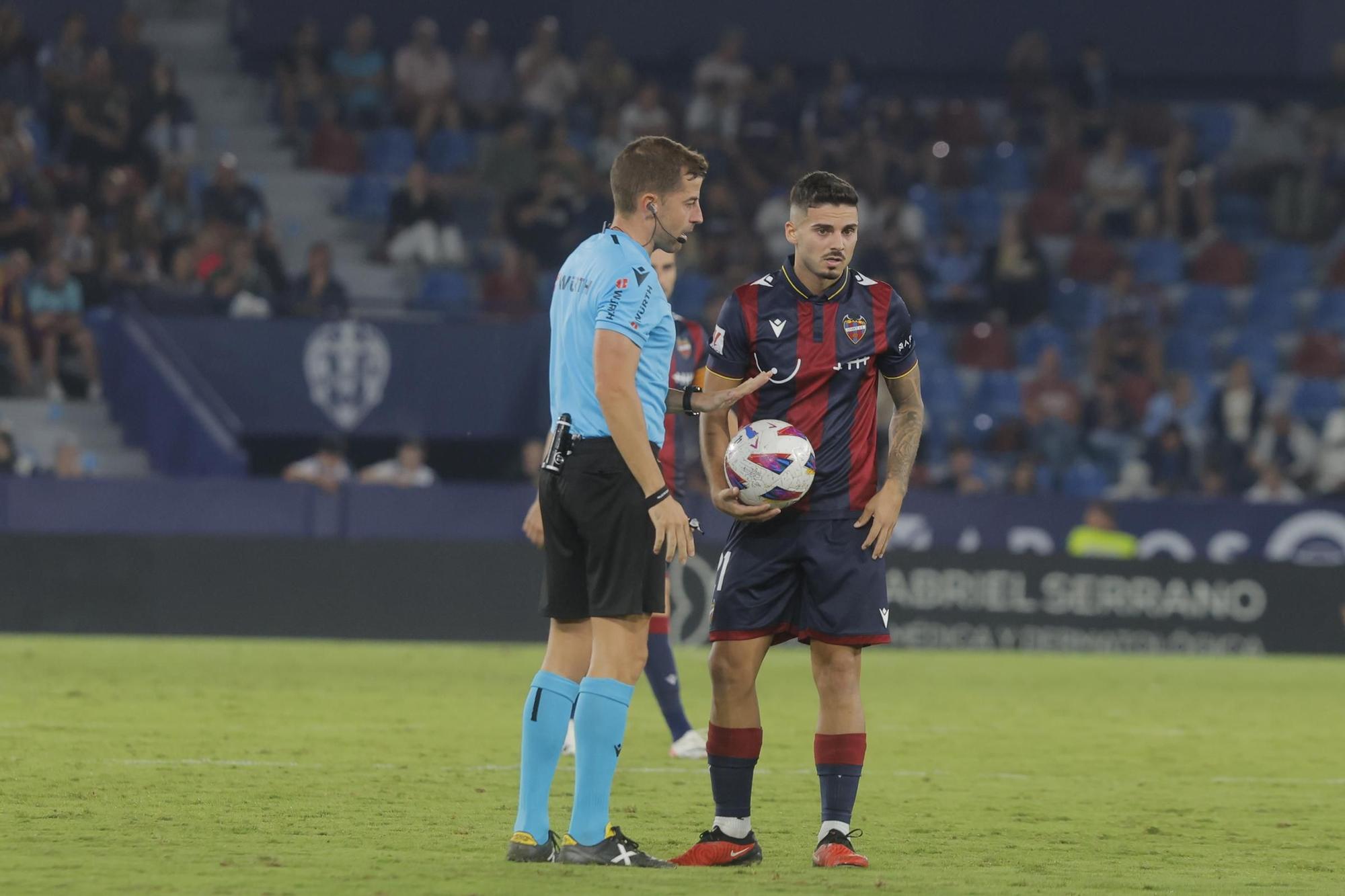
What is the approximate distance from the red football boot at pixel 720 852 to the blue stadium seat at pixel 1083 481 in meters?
14.2

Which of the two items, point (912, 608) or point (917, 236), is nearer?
point (912, 608)

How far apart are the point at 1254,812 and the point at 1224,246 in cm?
1672

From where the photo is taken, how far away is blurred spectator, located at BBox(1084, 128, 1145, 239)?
957 inches

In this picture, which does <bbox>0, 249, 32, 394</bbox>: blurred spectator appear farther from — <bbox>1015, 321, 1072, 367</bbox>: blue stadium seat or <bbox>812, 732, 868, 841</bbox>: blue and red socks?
<bbox>812, 732, 868, 841</bbox>: blue and red socks

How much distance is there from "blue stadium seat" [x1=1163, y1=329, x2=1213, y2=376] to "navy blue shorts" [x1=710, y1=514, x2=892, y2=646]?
1667 centimetres

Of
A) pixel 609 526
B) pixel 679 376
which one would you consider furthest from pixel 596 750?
pixel 679 376

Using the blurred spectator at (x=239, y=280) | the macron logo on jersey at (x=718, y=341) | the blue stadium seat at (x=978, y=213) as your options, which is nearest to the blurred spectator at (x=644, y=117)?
the blue stadium seat at (x=978, y=213)

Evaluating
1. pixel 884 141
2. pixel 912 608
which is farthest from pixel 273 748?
pixel 884 141

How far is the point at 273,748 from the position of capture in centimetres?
947

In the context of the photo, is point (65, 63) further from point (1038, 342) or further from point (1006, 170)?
point (1006, 170)

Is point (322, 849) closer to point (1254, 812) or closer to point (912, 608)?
point (1254, 812)

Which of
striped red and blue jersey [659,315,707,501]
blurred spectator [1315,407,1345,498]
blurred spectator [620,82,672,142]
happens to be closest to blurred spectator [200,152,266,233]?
blurred spectator [620,82,672,142]

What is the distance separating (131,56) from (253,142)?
5.87 feet

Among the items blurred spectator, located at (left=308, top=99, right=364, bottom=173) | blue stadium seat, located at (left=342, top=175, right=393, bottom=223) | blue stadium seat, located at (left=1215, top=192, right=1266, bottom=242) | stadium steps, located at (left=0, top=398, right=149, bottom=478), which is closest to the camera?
A: stadium steps, located at (left=0, top=398, right=149, bottom=478)
